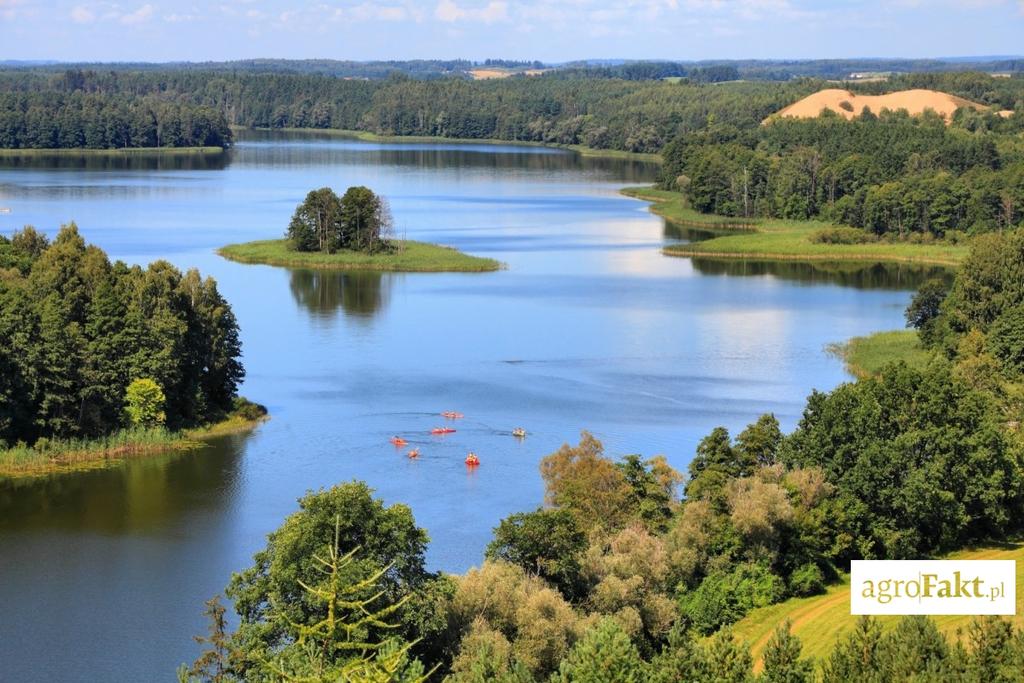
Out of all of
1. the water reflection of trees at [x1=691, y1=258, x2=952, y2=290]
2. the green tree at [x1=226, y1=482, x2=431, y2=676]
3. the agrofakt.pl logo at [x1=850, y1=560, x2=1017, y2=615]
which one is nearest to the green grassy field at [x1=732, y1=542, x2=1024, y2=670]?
the agrofakt.pl logo at [x1=850, y1=560, x2=1017, y2=615]

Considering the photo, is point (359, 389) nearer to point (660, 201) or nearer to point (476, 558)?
point (476, 558)

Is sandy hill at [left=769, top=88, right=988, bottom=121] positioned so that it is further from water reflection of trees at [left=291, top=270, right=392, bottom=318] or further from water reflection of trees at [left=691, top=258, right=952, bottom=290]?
water reflection of trees at [left=291, top=270, right=392, bottom=318]

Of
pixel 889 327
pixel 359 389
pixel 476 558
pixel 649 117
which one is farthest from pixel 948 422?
pixel 649 117

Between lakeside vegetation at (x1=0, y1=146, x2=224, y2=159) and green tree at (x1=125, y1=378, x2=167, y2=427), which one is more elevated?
lakeside vegetation at (x1=0, y1=146, x2=224, y2=159)

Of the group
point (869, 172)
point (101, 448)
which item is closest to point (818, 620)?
point (101, 448)

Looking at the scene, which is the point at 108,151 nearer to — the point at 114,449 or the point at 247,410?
the point at 247,410
